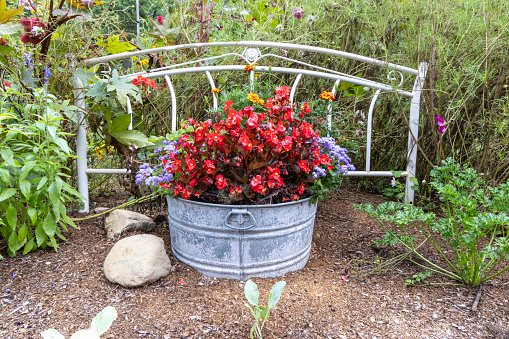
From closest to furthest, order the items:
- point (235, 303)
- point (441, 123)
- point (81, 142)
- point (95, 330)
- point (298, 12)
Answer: point (95, 330) < point (235, 303) < point (441, 123) < point (81, 142) < point (298, 12)

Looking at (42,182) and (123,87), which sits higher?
(123,87)

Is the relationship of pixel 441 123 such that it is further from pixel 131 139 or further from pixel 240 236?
pixel 131 139

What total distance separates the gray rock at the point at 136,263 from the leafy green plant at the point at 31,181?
0.32 m

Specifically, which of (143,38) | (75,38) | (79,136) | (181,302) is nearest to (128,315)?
(181,302)

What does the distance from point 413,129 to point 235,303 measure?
161 centimetres

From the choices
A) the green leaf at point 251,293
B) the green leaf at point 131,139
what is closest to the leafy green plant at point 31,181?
the green leaf at point 131,139

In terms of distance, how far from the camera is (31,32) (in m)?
1.96

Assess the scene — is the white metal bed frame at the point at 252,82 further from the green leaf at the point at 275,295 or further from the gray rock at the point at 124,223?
the green leaf at the point at 275,295

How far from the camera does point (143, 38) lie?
3484 mm

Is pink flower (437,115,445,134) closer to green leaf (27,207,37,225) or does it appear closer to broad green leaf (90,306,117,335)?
broad green leaf (90,306,117,335)

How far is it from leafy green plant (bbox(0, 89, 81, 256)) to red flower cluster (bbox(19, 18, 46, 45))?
1.38 ft

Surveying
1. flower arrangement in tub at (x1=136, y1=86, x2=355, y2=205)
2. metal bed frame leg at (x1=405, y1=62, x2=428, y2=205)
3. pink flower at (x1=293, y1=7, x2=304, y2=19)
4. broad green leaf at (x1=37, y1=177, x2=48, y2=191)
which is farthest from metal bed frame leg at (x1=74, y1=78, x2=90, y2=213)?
metal bed frame leg at (x1=405, y1=62, x2=428, y2=205)

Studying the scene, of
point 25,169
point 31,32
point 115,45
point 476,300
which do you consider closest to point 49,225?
point 25,169

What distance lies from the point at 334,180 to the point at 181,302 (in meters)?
0.87
